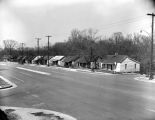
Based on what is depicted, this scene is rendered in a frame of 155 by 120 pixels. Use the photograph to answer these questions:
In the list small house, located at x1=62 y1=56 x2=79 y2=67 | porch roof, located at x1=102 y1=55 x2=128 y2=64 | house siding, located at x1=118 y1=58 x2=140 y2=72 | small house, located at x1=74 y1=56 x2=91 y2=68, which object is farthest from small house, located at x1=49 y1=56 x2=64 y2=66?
house siding, located at x1=118 y1=58 x2=140 y2=72

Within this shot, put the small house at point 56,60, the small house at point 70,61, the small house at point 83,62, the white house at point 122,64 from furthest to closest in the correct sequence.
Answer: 1. the small house at point 56,60
2. the small house at point 70,61
3. the small house at point 83,62
4. the white house at point 122,64

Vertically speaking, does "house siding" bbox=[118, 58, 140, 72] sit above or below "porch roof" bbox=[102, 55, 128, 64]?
below

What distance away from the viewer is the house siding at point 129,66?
27222mm

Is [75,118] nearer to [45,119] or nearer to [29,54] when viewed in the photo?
[45,119]

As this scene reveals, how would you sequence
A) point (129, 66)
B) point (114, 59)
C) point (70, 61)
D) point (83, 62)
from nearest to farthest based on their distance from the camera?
point (129, 66)
point (114, 59)
point (83, 62)
point (70, 61)

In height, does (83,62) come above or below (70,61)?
below

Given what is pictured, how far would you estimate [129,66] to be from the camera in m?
27.7

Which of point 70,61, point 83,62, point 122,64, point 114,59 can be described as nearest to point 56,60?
point 70,61

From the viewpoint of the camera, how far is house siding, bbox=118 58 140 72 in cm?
2722

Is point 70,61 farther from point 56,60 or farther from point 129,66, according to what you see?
point 129,66

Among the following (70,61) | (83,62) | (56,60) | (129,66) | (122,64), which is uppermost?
(56,60)

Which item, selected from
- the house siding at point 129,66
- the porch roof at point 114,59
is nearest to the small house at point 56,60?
the porch roof at point 114,59

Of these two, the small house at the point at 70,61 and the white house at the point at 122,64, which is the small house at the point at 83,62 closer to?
the small house at the point at 70,61

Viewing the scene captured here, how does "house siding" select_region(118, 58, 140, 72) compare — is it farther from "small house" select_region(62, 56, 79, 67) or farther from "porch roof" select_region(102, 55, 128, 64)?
"small house" select_region(62, 56, 79, 67)
